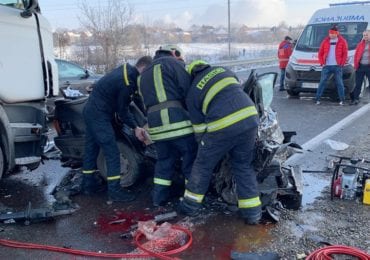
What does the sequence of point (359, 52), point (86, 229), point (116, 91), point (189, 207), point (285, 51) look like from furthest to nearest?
point (285, 51) → point (359, 52) → point (116, 91) → point (189, 207) → point (86, 229)

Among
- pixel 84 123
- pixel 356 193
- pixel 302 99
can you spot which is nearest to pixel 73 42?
pixel 302 99

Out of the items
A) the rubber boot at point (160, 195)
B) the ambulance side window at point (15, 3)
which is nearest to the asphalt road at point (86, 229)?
the rubber boot at point (160, 195)

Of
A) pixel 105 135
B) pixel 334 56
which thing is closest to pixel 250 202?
pixel 105 135

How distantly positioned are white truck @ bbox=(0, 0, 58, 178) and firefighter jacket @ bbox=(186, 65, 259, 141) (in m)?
1.89

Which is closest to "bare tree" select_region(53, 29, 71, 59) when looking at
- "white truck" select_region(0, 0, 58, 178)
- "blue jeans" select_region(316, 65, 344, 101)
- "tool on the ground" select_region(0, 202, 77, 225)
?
"blue jeans" select_region(316, 65, 344, 101)

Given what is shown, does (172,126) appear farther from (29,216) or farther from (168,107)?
(29,216)

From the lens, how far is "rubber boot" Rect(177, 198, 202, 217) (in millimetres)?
4203

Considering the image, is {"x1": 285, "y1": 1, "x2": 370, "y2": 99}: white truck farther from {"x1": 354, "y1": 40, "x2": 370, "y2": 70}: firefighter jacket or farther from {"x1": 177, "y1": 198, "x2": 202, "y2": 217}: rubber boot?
{"x1": 177, "y1": 198, "x2": 202, "y2": 217}: rubber boot

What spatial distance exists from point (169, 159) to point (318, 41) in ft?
27.3

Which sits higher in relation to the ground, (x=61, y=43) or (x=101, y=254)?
(x=61, y=43)

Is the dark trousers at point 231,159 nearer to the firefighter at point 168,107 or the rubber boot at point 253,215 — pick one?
the rubber boot at point 253,215

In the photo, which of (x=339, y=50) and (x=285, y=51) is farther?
(x=285, y=51)

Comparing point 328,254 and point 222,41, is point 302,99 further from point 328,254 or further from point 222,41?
point 222,41

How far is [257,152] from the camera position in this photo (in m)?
4.14
